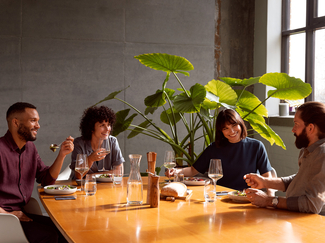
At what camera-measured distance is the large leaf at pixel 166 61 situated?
354 centimetres

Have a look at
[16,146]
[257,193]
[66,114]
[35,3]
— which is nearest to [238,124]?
[257,193]

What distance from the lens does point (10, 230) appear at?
1.97 meters

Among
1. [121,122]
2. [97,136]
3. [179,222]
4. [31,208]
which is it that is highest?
[121,122]

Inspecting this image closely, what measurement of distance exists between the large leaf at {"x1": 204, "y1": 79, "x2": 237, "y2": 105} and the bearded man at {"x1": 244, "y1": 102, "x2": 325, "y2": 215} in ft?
5.01

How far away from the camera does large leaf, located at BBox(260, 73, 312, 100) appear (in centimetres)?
349

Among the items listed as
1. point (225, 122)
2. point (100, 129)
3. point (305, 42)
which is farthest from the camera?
point (305, 42)

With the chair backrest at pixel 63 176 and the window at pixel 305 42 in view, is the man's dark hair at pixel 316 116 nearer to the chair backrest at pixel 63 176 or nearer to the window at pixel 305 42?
the chair backrest at pixel 63 176

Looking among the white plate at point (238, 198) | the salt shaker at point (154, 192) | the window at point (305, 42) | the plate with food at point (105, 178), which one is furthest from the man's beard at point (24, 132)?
the window at point (305, 42)

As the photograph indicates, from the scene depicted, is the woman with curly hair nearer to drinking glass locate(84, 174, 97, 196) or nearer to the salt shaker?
drinking glass locate(84, 174, 97, 196)

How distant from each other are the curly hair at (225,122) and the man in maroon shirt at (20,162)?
1.20 m

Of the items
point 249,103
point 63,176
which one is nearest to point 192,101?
point 249,103

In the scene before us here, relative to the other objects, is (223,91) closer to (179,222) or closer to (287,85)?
(287,85)

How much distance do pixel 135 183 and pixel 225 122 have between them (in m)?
1.17

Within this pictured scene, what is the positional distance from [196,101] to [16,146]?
1.73m
